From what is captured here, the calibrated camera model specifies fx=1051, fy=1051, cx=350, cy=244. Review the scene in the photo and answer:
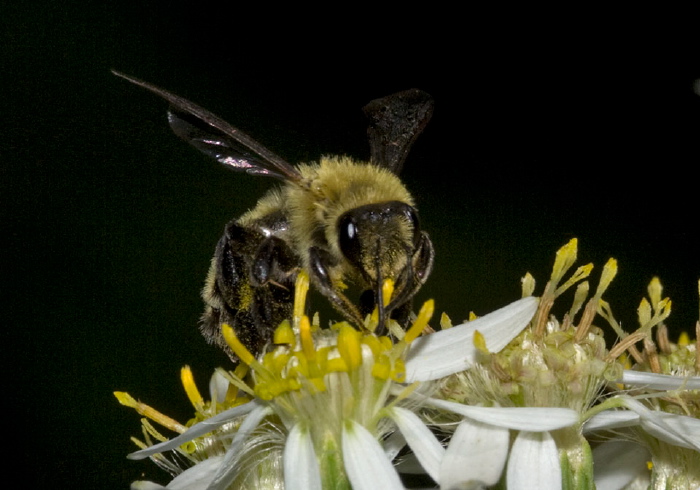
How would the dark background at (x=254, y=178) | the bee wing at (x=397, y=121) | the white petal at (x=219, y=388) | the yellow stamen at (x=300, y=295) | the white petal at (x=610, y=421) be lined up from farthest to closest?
the dark background at (x=254, y=178)
the bee wing at (x=397, y=121)
the white petal at (x=219, y=388)
the yellow stamen at (x=300, y=295)
the white petal at (x=610, y=421)

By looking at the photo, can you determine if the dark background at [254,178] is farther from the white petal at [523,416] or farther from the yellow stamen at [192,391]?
the white petal at [523,416]

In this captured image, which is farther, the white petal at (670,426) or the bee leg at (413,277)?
the bee leg at (413,277)

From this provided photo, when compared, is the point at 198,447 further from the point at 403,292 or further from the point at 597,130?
the point at 597,130

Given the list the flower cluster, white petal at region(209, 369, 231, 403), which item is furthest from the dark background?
the flower cluster

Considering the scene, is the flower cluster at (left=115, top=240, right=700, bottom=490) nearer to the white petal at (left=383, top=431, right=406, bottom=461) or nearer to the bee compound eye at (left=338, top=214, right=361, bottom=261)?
the white petal at (left=383, top=431, right=406, bottom=461)

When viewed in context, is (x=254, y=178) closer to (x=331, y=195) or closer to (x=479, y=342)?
(x=331, y=195)

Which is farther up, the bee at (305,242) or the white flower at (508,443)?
the bee at (305,242)

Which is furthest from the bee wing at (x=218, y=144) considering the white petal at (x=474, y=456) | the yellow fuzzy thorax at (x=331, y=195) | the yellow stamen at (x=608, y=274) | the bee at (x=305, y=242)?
the white petal at (x=474, y=456)
